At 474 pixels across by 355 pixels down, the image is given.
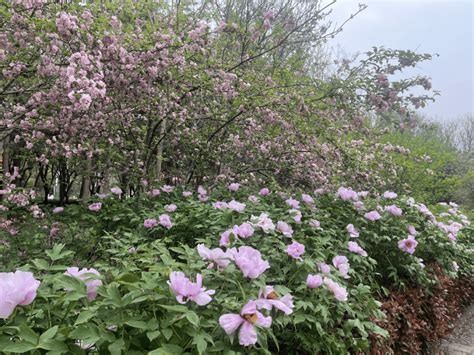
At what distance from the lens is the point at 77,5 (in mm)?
3346

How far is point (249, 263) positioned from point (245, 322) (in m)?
0.25

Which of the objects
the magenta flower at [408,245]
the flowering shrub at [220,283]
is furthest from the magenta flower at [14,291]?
the magenta flower at [408,245]

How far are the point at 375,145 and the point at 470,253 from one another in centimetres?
179

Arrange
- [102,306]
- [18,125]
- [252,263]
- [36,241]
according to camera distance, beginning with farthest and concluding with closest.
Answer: [18,125], [36,241], [252,263], [102,306]

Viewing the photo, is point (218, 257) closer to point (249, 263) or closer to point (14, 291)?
point (249, 263)

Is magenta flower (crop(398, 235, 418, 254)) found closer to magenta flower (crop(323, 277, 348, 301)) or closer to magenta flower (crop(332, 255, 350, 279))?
magenta flower (crop(332, 255, 350, 279))

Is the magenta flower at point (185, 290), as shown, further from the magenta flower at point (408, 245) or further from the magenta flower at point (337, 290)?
the magenta flower at point (408, 245)

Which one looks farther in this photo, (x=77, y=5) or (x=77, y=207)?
(x=77, y=207)

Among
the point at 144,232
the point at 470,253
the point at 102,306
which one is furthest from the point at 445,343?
the point at 102,306

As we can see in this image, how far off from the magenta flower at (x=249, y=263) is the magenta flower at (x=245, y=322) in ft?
0.70

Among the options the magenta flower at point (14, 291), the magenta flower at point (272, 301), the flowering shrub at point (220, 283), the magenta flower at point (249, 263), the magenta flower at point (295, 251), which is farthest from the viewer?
the magenta flower at point (295, 251)

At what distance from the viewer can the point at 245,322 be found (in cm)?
112

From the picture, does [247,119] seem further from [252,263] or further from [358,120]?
[252,263]

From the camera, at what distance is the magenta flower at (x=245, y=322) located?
109 centimetres
